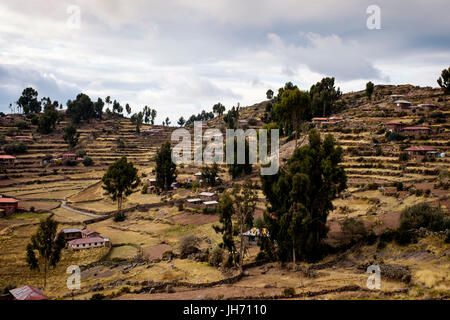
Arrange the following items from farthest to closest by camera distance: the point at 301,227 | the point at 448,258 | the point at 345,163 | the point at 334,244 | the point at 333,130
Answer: the point at 333,130, the point at 345,163, the point at 334,244, the point at 301,227, the point at 448,258

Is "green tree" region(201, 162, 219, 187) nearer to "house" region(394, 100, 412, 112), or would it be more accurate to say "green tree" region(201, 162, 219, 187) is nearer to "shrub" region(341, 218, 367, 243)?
"shrub" region(341, 218, 367, 243)

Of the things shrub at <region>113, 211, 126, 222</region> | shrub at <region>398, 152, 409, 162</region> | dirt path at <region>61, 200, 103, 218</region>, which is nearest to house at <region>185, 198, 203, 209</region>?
shrub at <region>113, 211, 126, 222</region>

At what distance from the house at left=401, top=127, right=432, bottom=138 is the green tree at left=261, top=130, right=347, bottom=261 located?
48431 mm

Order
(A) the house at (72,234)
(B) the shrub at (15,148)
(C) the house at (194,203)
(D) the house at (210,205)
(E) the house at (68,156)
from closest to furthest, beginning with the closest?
(A) the house at (72,234) < (D) the house at (210,205) < (C) the house at (194,203) < (B) the shrub at (15,148) < (E) the house at (68,156)

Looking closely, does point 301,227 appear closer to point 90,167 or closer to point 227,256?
point 227,256

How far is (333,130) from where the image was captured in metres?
86.7

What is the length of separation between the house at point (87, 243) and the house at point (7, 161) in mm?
62010

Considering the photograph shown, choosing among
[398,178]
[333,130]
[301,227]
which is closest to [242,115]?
[333,130]

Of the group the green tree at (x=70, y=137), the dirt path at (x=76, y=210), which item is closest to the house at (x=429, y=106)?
the dirt path at (x=76, y=210)

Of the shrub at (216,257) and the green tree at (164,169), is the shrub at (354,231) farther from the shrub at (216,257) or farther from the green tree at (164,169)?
the green tree at (164,169)

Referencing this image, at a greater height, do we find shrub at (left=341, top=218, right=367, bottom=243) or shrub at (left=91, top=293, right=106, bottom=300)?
shrub at (left=341, top=218, right=367, bottom=243)

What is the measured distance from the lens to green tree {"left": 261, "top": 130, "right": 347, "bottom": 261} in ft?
A: 106

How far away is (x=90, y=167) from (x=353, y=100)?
315ft

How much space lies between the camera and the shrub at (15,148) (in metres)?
102
